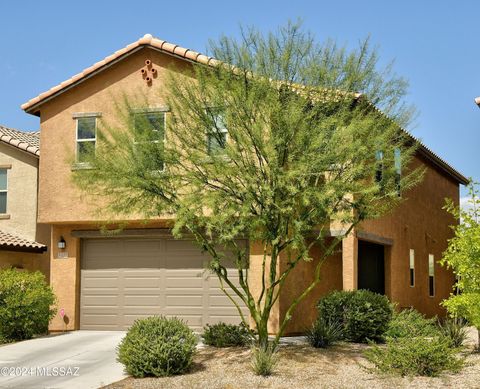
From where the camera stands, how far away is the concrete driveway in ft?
45.5

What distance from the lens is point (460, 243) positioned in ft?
Answer: 52.1

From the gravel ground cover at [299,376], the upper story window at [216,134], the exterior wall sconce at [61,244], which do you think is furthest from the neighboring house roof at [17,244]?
the upper story window at [216,134]

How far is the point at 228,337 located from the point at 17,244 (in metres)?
9.56

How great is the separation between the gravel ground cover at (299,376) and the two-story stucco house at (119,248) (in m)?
4.60

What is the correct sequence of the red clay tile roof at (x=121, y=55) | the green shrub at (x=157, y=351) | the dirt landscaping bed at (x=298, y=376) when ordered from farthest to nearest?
the red clay tile roof at (x=121, y=55) → the green shrub at (x=157, y=351) → the dirt landscaping bed at (x=298, y=376)

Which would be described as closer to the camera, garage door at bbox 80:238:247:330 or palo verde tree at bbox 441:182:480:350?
palo verde tree at bbox 441:182:480:350

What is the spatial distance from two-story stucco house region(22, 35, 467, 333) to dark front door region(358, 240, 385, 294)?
1.43m

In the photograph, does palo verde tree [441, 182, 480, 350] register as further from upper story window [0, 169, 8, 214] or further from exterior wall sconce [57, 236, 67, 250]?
upper story window [0, 169, 8, 214]

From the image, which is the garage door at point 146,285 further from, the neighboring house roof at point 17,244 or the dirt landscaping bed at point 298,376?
the dirt landscaping bed at point 298,376

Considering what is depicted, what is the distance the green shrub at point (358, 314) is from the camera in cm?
1741

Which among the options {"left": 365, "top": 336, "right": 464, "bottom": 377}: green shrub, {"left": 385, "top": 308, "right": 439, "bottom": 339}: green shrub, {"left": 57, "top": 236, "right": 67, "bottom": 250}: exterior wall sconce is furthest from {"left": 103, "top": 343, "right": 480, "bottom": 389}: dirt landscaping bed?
{"left": 57, "top": 236, "right": 67, "bottom": 250}: exterior wall sconce

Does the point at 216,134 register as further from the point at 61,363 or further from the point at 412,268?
the point at 412,268

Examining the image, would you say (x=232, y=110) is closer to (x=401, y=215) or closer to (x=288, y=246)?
(x=288, y=246)

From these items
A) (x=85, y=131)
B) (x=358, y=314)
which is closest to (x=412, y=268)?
(x=358, y=314)
